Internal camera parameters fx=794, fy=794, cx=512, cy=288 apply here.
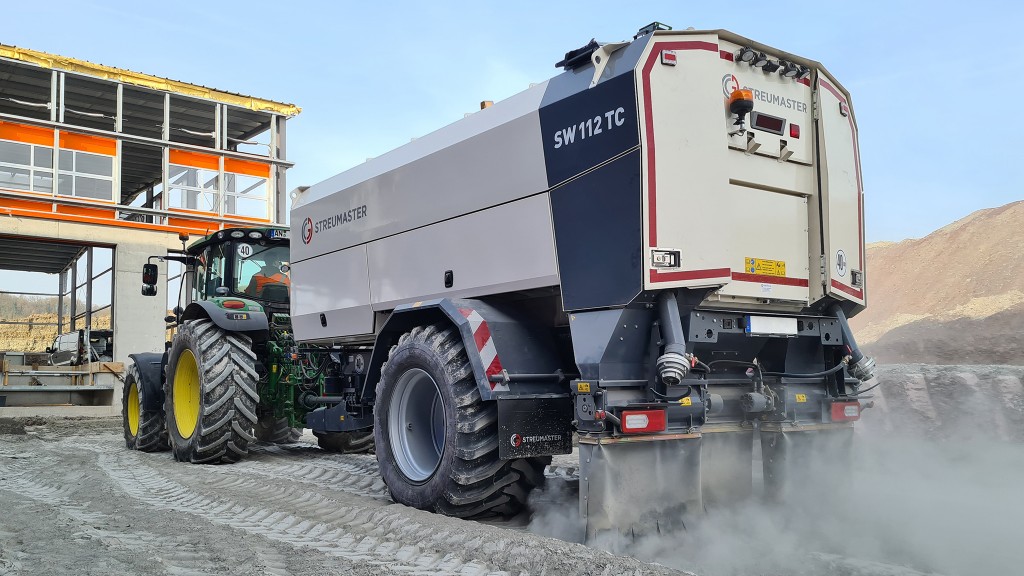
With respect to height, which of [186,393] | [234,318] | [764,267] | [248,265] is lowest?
[186,393]

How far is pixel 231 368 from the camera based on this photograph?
8430mm

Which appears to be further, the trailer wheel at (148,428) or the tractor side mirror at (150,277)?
the trailer wheel at (148,428)

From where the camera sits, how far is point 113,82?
20688 millimetres

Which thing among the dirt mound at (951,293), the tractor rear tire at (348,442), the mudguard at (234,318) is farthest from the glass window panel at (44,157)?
the dirt mound at (951,293)

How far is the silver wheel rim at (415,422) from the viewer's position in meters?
5.76

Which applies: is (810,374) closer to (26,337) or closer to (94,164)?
(94,164)

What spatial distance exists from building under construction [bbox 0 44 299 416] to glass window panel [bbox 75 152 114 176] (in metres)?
0.02

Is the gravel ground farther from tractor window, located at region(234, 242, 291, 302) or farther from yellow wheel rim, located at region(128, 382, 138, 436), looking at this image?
yellow wheel rim, located at region(128, 382, 138, 436)

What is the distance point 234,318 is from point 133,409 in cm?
331

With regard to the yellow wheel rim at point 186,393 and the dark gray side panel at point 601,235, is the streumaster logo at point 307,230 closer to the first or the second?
the yellow wheel rim at point 186,393

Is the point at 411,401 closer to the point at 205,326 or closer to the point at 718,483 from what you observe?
the point at 718,483

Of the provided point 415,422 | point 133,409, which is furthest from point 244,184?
point 415,422

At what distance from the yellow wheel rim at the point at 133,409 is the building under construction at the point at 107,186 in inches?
283

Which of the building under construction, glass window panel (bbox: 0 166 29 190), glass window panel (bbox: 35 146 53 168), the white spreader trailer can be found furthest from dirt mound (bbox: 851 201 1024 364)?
glass window panel (bbox: 0 166 29 190)
